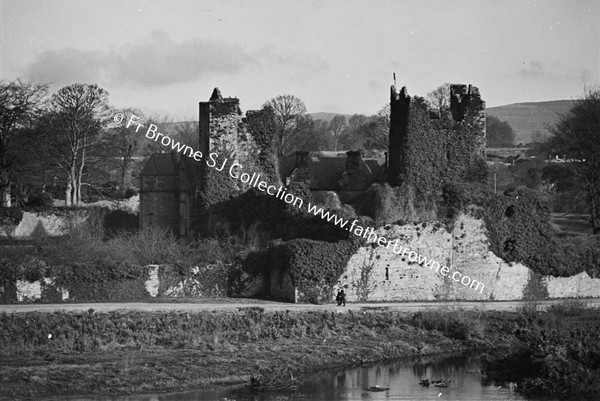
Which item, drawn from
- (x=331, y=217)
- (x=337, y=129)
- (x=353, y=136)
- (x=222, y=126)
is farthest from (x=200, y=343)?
(x=337, y=129)

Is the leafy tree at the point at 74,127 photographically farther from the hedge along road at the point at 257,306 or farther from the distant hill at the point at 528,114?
the distant hill at the point at 528,114

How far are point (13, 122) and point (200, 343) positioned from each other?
78.6ft

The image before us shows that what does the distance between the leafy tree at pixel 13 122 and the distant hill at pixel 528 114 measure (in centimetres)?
7925

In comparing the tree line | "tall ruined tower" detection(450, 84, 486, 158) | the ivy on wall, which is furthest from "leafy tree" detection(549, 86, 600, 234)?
the ivy on wall

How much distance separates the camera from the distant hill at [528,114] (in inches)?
5342

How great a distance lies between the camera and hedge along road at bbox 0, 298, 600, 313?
37.9 m

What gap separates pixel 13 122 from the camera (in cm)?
5653

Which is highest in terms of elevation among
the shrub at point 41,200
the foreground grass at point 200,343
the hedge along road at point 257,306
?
the shrub at point 41,200

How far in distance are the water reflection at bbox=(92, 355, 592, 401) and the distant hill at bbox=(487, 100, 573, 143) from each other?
9627cm

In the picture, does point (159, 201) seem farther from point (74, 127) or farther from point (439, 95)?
point (439, 95)

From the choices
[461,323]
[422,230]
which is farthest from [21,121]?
[461,323]

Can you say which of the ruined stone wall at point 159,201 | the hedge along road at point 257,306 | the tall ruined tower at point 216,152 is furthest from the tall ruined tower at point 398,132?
the ruined stone wall at point 159,201

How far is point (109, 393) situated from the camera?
1222 inches

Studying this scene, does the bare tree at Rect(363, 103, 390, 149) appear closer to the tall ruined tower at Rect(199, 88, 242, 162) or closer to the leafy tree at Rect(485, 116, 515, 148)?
the leafy tree at Rect(485, 116, 515, 148)
